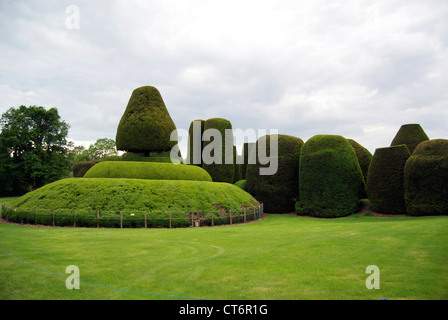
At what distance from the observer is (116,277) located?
20.3 ft

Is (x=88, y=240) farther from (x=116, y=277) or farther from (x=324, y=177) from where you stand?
(x=324, y=177)

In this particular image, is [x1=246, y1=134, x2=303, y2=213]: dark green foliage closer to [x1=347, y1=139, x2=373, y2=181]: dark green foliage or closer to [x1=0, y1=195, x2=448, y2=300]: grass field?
[x1=347, y1=139, x2=373, y2=181]: dark green foliage

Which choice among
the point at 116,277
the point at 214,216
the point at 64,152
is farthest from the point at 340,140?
the point at 64,152

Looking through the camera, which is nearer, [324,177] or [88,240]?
[88,240]

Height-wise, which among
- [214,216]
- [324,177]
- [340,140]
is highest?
[340,140]

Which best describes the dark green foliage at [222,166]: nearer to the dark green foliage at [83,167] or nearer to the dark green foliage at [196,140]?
the dark green foliage at [196,140]

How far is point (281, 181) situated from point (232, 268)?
21.2 meters

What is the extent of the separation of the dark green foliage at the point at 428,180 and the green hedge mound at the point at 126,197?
12361 millimetres

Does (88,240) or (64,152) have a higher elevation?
(64,152)

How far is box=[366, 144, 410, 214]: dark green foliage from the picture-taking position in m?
21.5

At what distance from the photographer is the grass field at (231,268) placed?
17.1 ft

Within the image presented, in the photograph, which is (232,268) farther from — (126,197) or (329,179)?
(329,179)

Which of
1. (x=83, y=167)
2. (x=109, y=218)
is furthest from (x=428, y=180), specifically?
(x=83, y=167)
